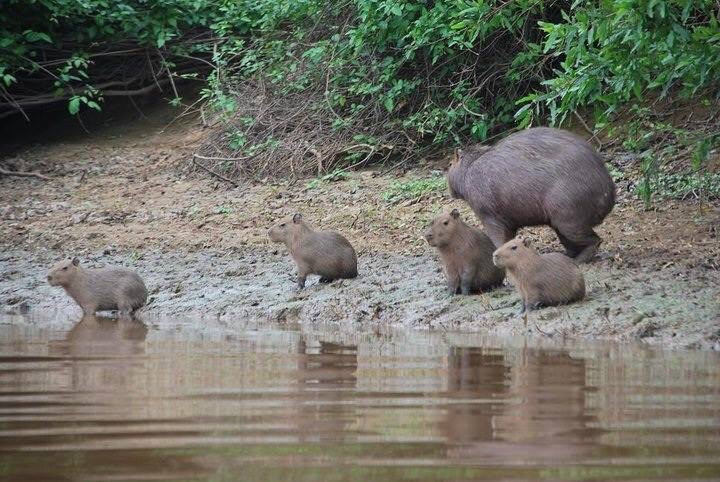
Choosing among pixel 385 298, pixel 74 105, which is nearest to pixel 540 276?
pixel 385 298

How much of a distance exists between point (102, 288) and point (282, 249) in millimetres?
1822

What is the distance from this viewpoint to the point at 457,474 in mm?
3256

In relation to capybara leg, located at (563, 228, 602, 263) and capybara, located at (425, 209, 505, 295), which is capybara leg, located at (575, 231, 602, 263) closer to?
capybara leg, located at (563, 228, 602, 263)

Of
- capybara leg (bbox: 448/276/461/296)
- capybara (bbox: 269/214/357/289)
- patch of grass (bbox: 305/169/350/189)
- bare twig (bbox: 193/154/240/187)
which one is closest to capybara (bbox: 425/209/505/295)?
capybara leg (bbox: 448/276/461/296)

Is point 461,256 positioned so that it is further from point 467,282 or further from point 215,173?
point 215,173

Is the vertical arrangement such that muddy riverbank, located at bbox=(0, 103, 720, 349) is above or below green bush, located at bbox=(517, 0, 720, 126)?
below

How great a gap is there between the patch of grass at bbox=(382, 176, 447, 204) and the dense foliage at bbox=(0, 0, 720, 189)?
0.83 meters

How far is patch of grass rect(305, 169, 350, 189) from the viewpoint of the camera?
12.8 m

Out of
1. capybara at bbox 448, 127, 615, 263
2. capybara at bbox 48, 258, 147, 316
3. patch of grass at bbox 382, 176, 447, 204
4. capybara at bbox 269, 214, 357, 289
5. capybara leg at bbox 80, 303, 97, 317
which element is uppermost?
patch of grass at bbox 382, 176, 447, 204

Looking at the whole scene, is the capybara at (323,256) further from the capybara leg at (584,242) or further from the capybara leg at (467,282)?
the capybara leg at (584,242)

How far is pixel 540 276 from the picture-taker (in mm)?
8195

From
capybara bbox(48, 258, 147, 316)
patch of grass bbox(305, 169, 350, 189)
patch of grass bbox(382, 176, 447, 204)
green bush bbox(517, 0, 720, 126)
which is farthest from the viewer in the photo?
patch of grass bbox(305, 169, 350, 189)

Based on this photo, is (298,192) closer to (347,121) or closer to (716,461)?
(347,121)

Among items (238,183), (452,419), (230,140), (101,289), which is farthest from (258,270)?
(452,419)
